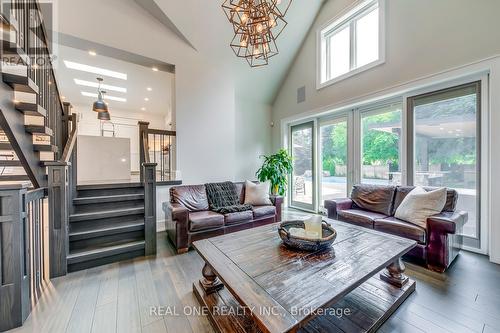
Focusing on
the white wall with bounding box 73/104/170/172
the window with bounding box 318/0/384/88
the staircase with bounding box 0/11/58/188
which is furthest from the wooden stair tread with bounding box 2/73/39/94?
the white wall with bounding box 73/104/170/172

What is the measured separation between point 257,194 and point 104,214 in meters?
2.50

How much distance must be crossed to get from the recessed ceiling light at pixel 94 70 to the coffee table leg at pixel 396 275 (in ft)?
23.4

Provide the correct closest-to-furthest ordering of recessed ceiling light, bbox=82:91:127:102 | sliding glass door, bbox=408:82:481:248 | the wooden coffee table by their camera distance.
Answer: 1. the wooden coffee table
2. sliding glass door, bbox=408:82:481:248
3. recessed ceiling light, bbox=82:91:127:102

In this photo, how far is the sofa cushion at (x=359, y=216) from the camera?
2964 mm

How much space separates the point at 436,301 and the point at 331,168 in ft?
10.4

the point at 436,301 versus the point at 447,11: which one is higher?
the point at 447,11

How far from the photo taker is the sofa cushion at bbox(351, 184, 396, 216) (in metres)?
3.21

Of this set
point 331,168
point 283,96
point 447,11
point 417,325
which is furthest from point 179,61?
point 417,325

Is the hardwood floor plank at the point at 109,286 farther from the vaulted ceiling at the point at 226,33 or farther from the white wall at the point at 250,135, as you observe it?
the vaulted ceiling at the point at 226,33

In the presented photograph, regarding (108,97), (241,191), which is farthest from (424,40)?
(108,97)

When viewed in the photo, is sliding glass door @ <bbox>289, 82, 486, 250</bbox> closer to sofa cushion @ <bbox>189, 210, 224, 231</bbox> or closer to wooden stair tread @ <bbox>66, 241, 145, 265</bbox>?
sofa cushion @ <bbox>189, 210, 224, 231</bbox>

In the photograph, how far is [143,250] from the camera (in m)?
2.83

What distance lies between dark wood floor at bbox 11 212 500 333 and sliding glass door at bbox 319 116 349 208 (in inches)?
91.0

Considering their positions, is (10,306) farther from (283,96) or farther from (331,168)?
(283,96)
